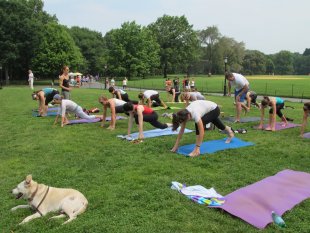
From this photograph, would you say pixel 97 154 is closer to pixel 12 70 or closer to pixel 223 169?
pixel 223 169

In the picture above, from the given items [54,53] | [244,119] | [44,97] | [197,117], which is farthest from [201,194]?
[54,53]

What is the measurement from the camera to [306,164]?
7.08m

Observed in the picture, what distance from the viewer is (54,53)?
5531cm

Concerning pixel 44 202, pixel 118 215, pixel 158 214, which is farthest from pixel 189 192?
pixel 44 202

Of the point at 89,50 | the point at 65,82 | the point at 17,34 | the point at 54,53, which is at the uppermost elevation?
the point at 89,50

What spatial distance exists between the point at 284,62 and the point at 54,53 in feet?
340

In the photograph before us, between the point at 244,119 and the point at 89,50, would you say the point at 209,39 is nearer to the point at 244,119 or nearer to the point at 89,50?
the point at 89,50

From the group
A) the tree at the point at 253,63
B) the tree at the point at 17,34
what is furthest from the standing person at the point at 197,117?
the tree at the point at 253,63

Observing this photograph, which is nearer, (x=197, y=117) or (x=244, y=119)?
(x=197, y=117)

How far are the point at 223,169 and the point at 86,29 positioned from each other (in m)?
90.9

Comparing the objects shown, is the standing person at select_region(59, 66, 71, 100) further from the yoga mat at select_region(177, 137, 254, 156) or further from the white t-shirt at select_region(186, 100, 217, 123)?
the white t-shirt at select_region(186, 100, 217, 123)

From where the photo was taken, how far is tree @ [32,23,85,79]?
5438 cm

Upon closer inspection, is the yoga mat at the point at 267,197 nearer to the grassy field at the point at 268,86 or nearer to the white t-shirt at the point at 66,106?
the white t-shirt at the point at 66,106

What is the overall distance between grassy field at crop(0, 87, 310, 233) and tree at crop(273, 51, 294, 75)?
132 m
